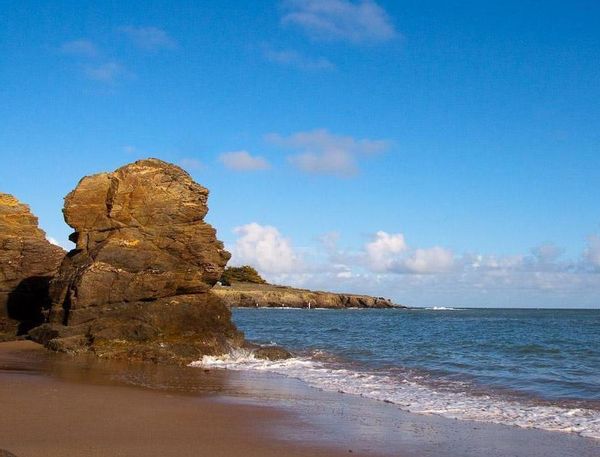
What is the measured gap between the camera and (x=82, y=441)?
30.5 ft

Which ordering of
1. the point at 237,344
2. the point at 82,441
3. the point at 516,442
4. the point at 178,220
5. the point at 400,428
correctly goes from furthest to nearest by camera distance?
the point at 178,220 → the point at 237,344 → the point at 400,428 → the point at 516,442 → the point at 82,441

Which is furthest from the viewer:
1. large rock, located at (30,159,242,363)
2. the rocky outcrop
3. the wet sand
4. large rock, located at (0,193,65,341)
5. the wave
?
the rocky outcrop

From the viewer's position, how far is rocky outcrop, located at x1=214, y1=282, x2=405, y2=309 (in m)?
138

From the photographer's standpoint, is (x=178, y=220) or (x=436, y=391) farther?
(x=178, y=220)

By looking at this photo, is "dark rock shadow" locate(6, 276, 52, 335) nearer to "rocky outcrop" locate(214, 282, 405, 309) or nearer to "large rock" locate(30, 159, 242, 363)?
"large rock" locate(30, 159, 242, 363)

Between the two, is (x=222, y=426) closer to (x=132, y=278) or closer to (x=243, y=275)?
(x=132, y=278)

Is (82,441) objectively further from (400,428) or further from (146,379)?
(146,379)

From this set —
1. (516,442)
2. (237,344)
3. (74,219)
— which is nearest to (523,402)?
(516,442)

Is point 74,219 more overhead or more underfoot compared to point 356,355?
more overhead

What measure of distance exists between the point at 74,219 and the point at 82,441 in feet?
71.5

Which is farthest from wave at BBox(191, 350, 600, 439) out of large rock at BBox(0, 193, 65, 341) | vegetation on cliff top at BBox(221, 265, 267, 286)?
vegetation on cliff top at BBox(221, 265, 267, 286)

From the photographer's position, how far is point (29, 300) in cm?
3369

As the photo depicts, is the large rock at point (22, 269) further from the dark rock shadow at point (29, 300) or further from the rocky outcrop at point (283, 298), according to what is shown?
the rocky outcrop at point (283, 298)

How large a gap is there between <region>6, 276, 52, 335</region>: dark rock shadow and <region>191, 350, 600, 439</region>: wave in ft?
45.4
